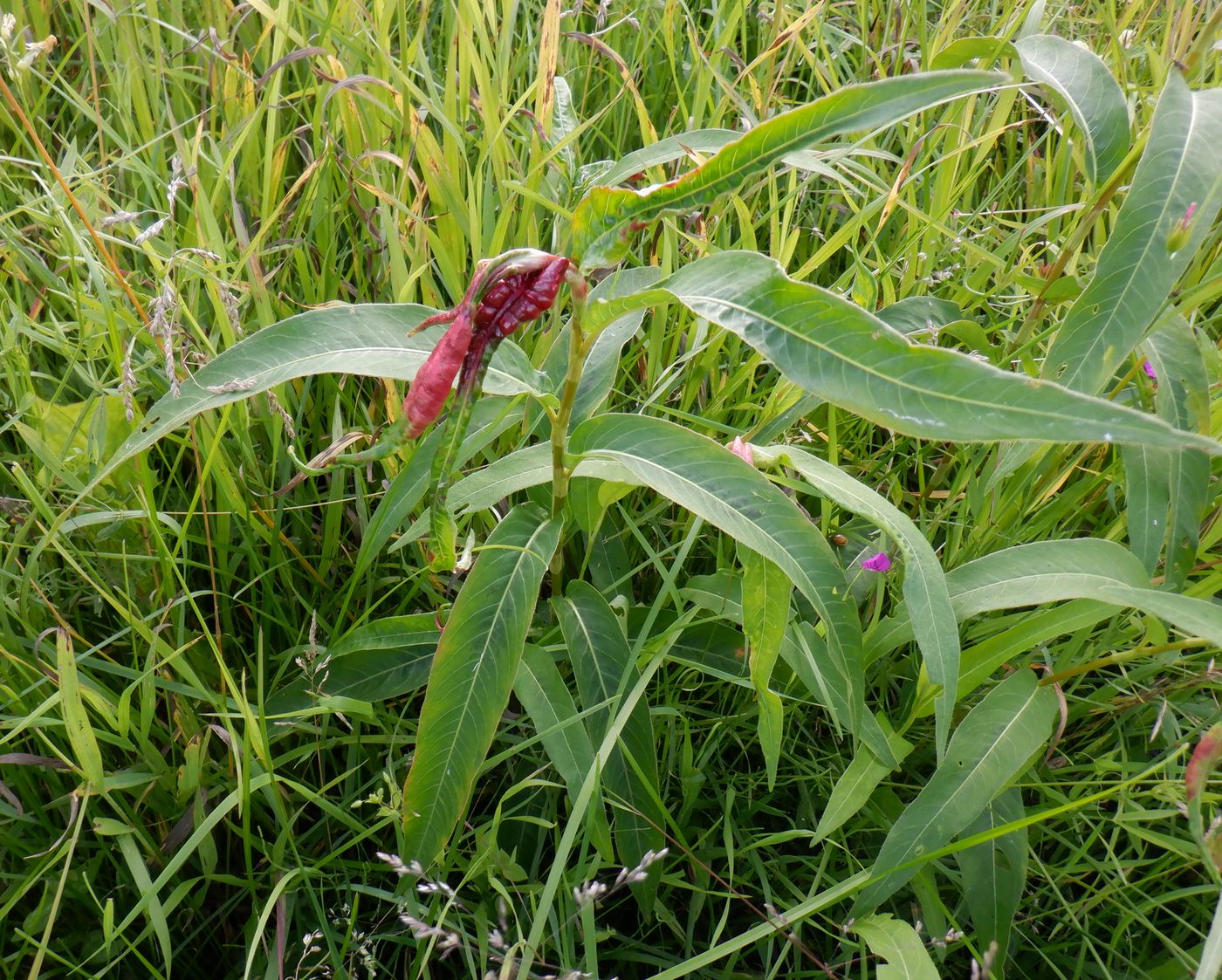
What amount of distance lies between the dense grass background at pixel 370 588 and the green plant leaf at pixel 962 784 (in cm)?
9

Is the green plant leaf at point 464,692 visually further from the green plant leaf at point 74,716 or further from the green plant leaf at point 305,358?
the green plant leaf at point 74,716

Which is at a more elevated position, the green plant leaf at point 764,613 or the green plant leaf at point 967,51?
the green plant leaf at point 967,51

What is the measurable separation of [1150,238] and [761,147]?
0.54 meters

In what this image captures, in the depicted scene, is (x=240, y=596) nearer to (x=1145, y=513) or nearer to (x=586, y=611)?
(x=586, y=611)

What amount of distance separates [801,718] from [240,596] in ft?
3.04

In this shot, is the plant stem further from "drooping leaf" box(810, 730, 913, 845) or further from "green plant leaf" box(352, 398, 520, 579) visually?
"drooping leaf" box(810, 730, 913, 845)

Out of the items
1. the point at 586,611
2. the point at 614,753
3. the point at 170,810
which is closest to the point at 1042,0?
the point at 586,611

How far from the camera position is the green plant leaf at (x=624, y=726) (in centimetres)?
122

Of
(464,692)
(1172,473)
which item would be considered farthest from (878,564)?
(464,692)

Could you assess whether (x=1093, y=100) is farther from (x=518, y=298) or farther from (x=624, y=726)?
(x=624, y=726)

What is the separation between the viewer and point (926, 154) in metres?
1.92

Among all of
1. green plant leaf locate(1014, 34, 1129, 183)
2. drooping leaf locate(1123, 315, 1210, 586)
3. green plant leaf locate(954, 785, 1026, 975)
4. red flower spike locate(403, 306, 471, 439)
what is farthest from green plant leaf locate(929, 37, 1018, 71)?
green plant leaf locate(954, 785, 1026, 975)

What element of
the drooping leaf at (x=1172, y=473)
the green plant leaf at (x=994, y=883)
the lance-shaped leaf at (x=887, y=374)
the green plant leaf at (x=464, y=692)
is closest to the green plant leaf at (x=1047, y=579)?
the drooping leaf at (x=1172, y=473)

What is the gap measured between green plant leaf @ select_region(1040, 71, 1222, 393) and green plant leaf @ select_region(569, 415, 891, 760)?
0.36 metres
